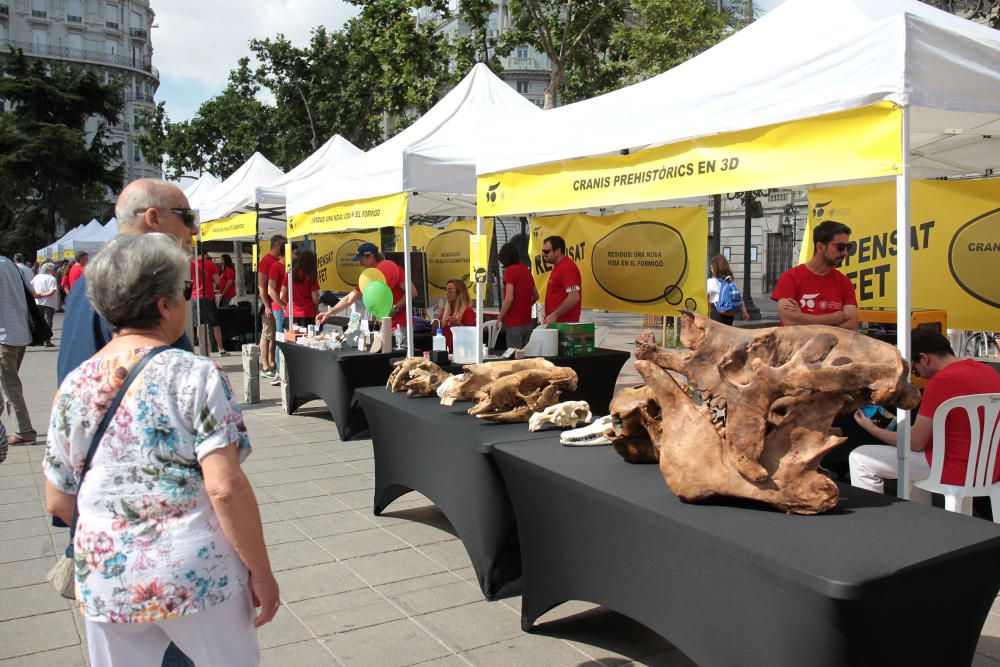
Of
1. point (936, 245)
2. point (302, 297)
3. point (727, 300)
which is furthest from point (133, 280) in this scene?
point (727, 300)

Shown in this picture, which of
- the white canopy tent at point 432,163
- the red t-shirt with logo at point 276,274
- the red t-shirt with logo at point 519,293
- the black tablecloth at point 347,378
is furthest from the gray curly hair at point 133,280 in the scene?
the red t-shirt with logo at point 276,274

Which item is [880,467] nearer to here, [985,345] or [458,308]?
[458,308]

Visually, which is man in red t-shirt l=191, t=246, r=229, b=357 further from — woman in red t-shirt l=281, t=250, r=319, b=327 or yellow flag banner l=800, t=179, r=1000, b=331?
yellow flag banner l=800, t=179, r=1000, b=331

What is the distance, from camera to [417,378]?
4738mm

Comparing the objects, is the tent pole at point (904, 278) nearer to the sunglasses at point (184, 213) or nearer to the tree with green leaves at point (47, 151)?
A: the sunglasses at point (184, 213)

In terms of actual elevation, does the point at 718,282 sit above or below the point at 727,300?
above

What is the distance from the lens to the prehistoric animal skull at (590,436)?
3.34 meters

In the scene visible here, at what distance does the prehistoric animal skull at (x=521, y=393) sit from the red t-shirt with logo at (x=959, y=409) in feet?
5.42

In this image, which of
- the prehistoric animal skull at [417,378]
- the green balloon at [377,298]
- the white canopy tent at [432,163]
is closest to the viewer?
the prehistoric animal skull at [417,378]

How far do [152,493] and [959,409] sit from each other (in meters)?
3.41

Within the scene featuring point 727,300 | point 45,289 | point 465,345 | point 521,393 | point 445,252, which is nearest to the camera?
point 521,393

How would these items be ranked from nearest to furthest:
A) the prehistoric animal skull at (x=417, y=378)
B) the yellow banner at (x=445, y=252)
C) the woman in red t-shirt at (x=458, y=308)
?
the prehistoric animal skull at (x=417, y=378)
the woman in red t-shirt at (x=458, y=308)
the yellow banner at (x=445, y=252)

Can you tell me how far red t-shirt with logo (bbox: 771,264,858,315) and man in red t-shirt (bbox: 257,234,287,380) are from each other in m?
7.99

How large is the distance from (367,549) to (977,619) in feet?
10.1
